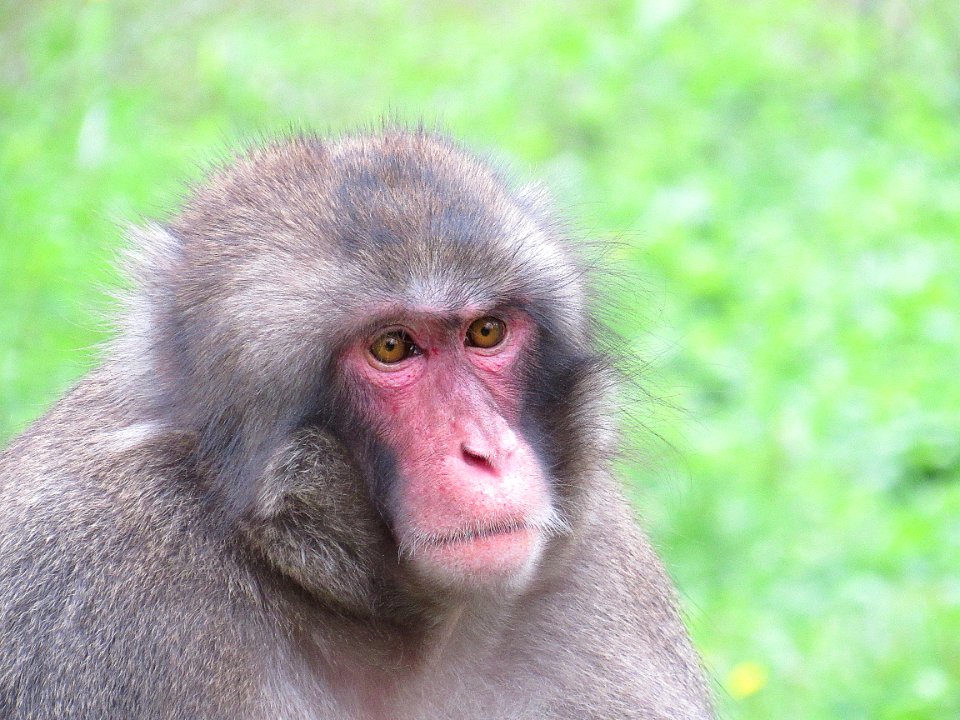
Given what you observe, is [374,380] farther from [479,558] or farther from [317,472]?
[479,558]

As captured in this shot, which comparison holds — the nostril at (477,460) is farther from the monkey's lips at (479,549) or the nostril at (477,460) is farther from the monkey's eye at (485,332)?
the monkey's eye at (485,332)

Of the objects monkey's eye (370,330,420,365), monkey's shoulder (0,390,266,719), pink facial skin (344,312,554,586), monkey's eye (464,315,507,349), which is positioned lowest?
monkey's shoulder (0,390,266,719)

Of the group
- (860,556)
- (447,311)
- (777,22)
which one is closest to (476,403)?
(447,311)

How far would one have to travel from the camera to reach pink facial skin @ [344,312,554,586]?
3.13 m

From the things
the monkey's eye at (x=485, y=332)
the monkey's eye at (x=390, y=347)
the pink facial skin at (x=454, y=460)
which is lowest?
the pink facial skin at (x=454, y=460)

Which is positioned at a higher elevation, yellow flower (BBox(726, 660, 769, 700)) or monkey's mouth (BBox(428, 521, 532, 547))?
monkey's mouth (BBox(428, 521, 532, 547))

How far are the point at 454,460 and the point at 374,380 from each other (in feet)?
0.92

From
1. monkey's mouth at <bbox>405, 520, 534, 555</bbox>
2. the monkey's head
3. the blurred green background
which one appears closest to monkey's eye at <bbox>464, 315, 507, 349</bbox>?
the monkey's head

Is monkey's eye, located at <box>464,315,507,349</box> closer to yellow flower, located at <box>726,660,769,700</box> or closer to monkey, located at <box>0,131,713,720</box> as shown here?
monkey, located at <box>0,131,713,720</box>

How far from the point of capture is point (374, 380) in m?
3.28

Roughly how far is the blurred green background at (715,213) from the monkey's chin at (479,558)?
82cm

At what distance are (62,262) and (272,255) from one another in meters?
3.71

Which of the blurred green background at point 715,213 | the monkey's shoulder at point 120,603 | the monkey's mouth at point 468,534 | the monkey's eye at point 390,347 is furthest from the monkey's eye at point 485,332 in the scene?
the monkey's shoulder at point 120,603

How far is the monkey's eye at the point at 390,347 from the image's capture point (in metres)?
3.30
